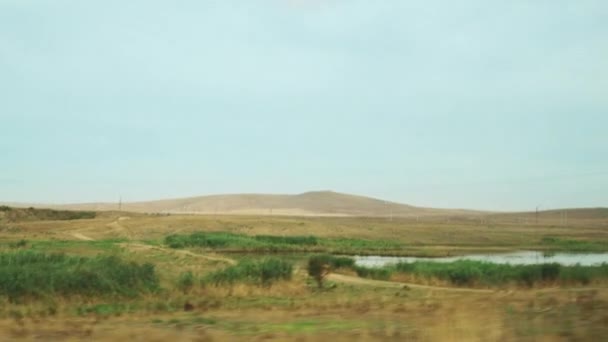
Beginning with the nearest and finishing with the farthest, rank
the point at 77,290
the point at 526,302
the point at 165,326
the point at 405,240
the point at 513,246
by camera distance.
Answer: the point at 165,326 → the point at 526,302 → the point at 77,290 → the point at 513,246 → the point at 405,240

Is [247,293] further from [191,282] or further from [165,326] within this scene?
[165,326]

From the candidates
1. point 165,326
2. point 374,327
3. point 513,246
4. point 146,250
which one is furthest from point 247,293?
point 513,246

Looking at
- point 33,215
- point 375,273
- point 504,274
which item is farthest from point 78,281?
point 33,215

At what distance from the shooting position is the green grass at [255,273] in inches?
1137

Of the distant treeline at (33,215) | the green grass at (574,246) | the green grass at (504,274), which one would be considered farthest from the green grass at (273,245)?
the distant treeline at (33,215)

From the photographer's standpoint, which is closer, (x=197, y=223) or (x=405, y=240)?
(x=405, y=240)

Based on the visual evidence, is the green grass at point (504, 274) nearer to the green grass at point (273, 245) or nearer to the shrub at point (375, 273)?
the shrub at point (375, 273)

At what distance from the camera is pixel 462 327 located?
34.3ft

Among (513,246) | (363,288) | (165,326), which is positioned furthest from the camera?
(513,246)

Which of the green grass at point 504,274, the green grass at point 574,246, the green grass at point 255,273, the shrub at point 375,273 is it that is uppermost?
the green grass at point 255,273

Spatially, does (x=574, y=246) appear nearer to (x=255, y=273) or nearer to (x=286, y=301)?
(x=255, y=273)

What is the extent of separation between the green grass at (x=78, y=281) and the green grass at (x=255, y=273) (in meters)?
2.90

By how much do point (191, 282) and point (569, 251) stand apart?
5797 centimetres

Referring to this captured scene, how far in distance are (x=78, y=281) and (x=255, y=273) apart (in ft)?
27.9
